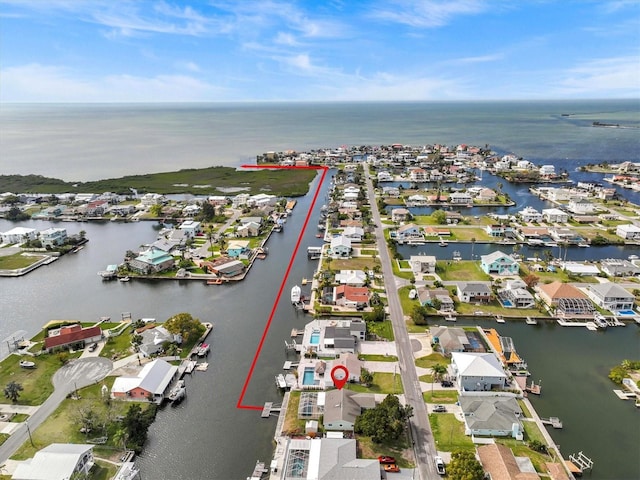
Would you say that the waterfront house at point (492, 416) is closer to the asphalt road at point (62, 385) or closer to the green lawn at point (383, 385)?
the green lawn at point (383, 385)

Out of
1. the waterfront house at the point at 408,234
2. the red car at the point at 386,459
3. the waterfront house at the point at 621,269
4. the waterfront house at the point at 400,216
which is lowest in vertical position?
the red car at the point at 386,459

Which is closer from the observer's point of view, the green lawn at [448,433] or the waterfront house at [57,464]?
the waterfront house at [57,464]

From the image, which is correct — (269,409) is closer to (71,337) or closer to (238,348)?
(238,348)

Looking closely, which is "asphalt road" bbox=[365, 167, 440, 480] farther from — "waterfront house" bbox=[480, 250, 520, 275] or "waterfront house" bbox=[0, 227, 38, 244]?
"waterfront house" bbox=[0, 227, 38, 244]

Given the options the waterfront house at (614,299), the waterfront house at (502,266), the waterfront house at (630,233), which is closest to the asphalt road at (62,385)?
the waterfront house at (502,266)

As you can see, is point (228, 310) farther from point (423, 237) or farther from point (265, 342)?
point (423, 237)
